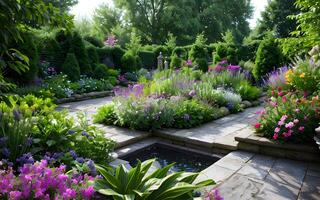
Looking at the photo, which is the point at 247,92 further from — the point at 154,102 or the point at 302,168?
the point at 302,168

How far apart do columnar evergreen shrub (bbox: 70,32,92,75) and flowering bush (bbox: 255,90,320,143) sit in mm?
7980

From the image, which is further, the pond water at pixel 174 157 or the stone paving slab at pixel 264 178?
the pond water at pixel 174 157

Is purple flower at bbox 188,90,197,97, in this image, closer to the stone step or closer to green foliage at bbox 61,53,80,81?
the stone step

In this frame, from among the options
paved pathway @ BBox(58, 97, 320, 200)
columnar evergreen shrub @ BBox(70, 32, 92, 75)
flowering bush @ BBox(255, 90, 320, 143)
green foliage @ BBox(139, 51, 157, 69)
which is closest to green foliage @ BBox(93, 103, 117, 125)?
paved pathway @ BBox(58, 97, 320, 200)

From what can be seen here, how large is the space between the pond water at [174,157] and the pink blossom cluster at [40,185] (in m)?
1.69

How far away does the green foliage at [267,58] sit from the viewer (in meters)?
8.71

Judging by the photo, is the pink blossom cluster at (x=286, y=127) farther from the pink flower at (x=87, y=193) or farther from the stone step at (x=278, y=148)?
the pink flower at (x=87, y=193)

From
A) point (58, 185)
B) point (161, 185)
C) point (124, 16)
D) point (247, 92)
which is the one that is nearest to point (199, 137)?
point (161, 185)

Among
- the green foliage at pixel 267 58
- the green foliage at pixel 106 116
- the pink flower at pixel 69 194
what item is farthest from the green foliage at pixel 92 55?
the pink flower at pixel 69 194

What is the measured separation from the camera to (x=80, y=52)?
10477 millimetres

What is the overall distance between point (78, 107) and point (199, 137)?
378 cm

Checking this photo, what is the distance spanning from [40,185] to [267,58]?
326 inches

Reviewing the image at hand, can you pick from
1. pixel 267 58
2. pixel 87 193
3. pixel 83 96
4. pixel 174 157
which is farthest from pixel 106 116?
pixel 267 58

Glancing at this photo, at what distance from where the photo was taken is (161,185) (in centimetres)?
210
